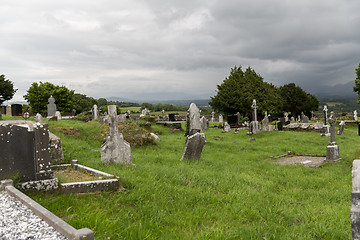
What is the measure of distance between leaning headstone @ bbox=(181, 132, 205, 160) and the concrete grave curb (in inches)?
308

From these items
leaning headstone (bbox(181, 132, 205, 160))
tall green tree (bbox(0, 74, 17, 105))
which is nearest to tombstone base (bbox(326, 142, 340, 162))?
leaning headstone (bbox(181, 132, 205, 160))

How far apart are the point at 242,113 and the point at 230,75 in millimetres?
7685

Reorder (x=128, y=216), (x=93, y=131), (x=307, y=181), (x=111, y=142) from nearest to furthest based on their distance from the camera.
A: (x=128, y=216) → (x=307, y=181) → (x=111, y=142) → (x=93, y=131)

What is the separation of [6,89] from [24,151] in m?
58.3

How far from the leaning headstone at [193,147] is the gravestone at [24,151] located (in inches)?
281

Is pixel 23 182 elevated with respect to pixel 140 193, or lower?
elevated

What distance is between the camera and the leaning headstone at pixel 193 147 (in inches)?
478

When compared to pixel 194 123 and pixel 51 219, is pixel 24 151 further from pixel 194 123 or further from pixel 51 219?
pixel 194 123

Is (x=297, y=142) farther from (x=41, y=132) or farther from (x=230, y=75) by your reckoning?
(x=230, y=75)

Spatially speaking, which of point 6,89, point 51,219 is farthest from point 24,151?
point 6,89

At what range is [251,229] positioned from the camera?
4.61m

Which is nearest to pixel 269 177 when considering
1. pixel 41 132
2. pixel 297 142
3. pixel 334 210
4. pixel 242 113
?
pixel 334 210

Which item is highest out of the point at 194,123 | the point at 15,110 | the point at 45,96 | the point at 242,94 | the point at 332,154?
the point at 45,96

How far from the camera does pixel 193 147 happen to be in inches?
481
